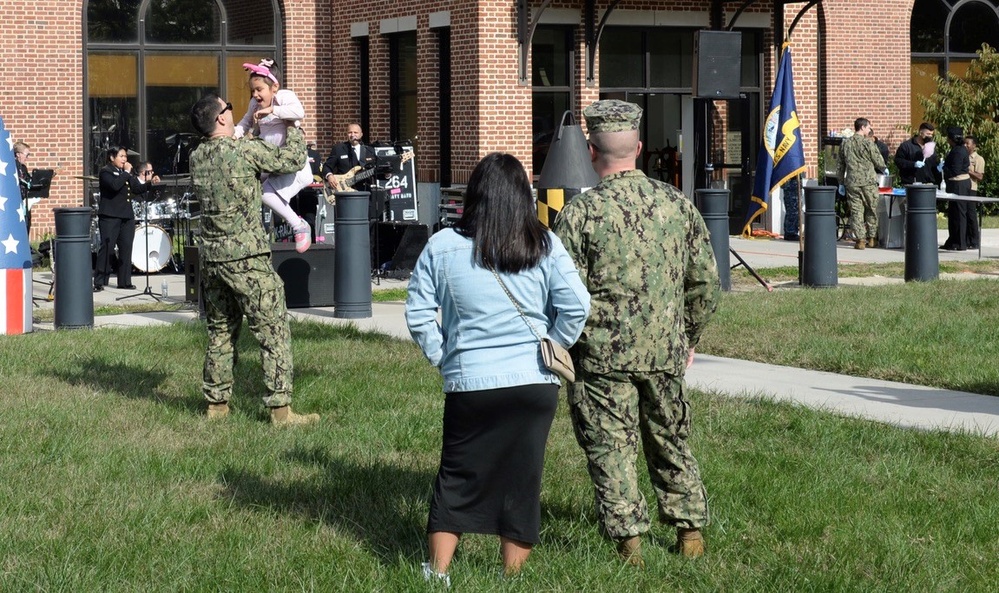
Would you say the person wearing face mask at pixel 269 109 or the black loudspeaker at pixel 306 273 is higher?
the person wearing face mask at pixel 269 109

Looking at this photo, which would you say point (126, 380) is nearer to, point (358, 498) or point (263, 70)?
point (263, 70)

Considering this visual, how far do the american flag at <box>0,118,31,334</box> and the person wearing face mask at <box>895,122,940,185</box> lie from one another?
14.7 metres

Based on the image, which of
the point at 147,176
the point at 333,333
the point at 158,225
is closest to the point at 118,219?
the point at 158,225

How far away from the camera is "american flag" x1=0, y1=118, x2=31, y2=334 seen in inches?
535

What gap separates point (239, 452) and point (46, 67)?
56.1 ft

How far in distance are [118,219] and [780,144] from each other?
815 cm

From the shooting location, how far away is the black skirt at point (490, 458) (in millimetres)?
5164

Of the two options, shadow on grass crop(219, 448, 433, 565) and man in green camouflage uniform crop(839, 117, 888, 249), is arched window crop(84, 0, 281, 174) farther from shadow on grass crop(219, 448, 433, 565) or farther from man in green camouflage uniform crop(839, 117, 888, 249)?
shadow on grass crop(219, 448, 433, 565)

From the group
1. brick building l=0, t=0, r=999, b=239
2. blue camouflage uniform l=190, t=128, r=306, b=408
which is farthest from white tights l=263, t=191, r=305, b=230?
brick building l=0, t=0, r=999, b=239

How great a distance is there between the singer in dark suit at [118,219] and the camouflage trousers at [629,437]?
1324cm

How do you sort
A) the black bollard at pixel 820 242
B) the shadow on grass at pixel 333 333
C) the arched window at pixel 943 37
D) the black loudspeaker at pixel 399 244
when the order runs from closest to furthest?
the shadow on grass at pixel 333 333 < the black bollard at pixel 820 242 < the black loudspeaker at pixel 399 244 < the arched window at pixel 943 37

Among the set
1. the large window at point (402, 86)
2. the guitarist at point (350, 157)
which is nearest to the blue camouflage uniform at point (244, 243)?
the guitarist at point (350, 157)

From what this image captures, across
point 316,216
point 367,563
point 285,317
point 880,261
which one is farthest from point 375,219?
point 367,563

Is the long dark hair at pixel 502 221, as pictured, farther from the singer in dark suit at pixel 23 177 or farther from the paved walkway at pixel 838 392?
the singer in dark suit at pixel 23 177
